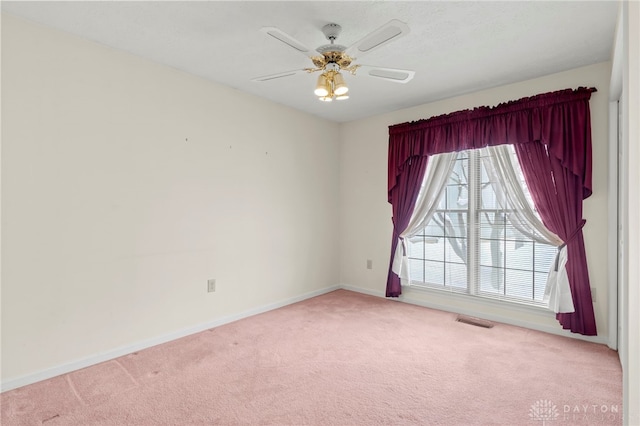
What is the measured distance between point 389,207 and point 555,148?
195cm

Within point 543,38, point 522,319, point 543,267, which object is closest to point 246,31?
point 543,38

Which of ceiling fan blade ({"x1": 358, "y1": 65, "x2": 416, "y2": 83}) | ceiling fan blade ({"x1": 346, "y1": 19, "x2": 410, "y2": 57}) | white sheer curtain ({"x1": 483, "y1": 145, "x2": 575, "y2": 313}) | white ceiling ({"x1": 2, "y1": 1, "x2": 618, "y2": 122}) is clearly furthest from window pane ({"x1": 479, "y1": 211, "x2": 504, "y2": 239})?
ceiling fan blade ({"x1": 346, "y1": 19, "x2": 410, "y2": 57})

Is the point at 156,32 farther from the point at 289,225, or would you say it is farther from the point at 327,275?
the point at 327,275

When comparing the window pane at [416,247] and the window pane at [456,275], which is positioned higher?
the window pane at [416,247]

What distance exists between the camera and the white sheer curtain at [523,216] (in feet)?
9.95

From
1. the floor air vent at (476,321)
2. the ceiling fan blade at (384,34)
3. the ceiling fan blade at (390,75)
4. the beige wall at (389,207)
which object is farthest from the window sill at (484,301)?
the ceiling fan blade at (384,34)

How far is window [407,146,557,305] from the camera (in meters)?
3.41

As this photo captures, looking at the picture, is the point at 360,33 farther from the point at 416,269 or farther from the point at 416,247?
the point at 416,269

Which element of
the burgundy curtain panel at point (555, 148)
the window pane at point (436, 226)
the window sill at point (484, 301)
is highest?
the burgundy curtain panel at point (555, 148)

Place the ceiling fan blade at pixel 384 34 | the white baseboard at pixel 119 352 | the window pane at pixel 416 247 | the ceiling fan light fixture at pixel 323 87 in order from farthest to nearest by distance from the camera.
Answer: the window pane at pixel 416 247 → the ceiling fan light fixture at pixel 323 87 → the white baseboard at pixel 119 352 → the ceiling fan blade at pixel 384 34

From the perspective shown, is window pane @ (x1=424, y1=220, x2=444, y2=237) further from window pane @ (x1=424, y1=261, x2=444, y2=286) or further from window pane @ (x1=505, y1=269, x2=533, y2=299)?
window pane @ (x1=505, y1=269, x2=533, y2=299)

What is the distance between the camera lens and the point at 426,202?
405 centimetres

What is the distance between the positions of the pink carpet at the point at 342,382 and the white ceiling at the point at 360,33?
101 inches

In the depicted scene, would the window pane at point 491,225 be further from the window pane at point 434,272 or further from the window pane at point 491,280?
the window pane at point 434,272
